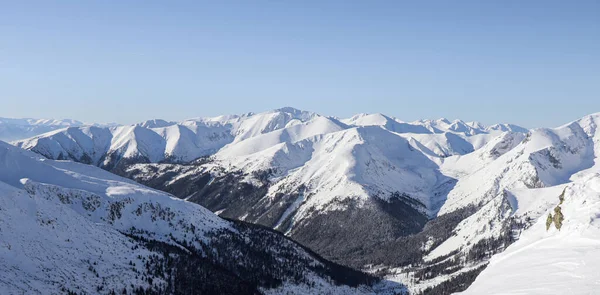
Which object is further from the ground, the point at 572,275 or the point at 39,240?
the point at 572,275

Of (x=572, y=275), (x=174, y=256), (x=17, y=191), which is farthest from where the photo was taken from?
(x=174, y=256)

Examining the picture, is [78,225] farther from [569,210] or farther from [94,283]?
[569,210]

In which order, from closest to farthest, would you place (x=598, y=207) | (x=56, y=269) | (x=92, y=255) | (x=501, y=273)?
(x=501, y=273) → (x=598, y=207) → (x=56, y=269) → (x=92, y=255)

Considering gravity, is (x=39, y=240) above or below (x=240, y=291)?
above

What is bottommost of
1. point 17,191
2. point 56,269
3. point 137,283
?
point 137,283

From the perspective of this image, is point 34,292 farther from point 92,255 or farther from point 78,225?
point 78,225

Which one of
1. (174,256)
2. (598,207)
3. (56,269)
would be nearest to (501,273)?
(598,207)

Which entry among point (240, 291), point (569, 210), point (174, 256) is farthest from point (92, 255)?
point (569, 210)

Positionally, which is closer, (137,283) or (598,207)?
(598,207)

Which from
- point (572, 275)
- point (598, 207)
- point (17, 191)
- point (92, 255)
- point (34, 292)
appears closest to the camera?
point (572, 275)
